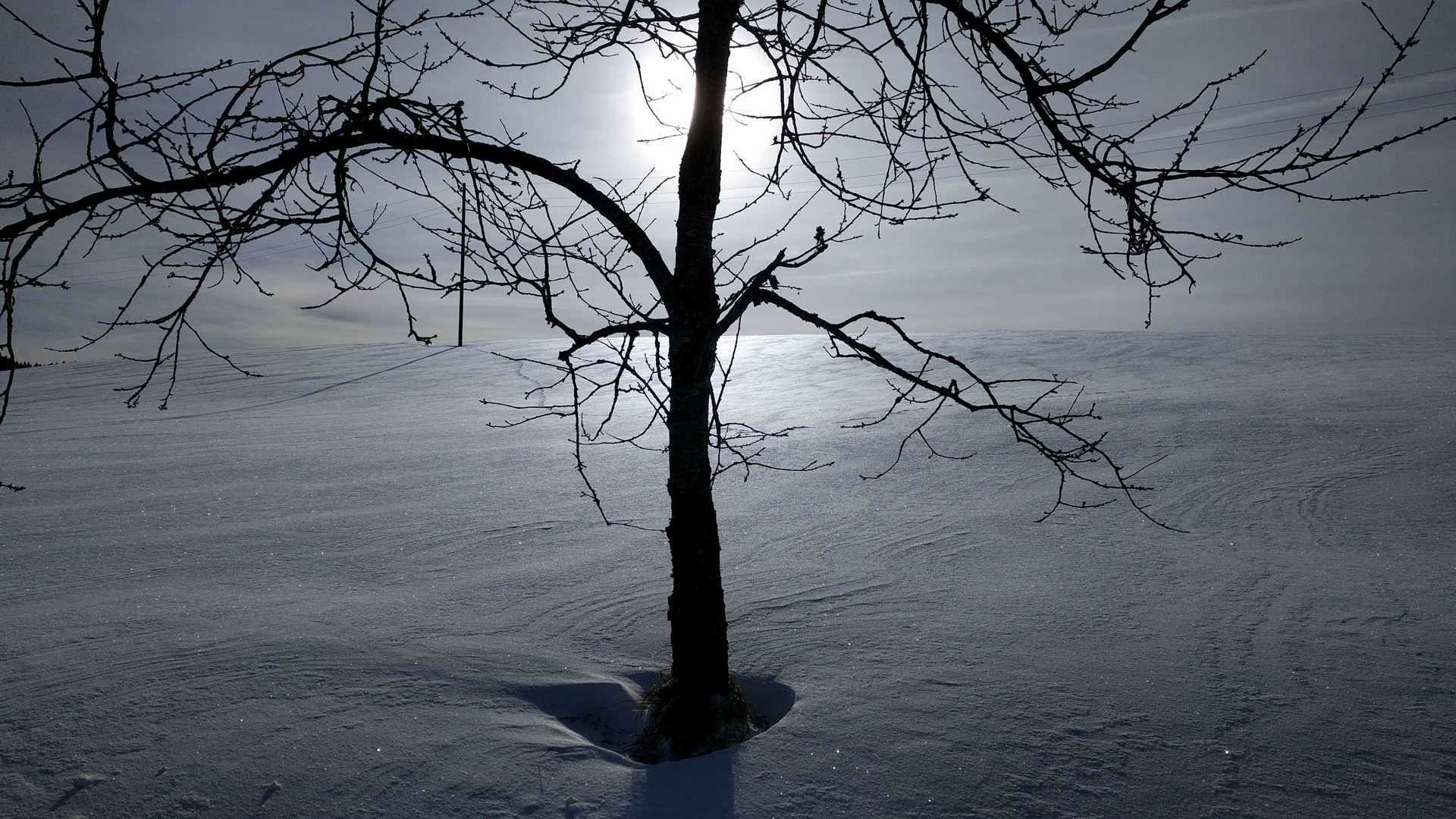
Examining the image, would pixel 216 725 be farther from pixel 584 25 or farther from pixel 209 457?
pixel 209 457

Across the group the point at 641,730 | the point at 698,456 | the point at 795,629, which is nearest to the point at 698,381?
the point at 698,456

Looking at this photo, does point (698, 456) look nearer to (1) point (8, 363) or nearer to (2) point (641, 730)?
(2) point (641, 730)

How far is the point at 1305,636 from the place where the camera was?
3855 millimetres

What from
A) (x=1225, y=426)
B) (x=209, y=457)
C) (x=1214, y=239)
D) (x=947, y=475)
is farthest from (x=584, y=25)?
(x=209, y=457)

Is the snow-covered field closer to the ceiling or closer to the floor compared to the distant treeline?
closer to the floor

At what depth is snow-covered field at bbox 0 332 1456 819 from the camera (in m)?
2.95

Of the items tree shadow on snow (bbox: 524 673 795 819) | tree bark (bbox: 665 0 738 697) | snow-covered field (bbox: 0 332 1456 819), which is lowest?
tree shadow on snow (bbox: 524 673 795 819)

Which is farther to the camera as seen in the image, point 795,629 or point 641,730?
point 795,629

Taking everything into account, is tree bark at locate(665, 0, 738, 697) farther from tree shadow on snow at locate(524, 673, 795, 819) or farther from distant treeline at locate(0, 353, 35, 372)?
distant treeline at locate(0, 353, 35, 372)

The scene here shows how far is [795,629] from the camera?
4395mm

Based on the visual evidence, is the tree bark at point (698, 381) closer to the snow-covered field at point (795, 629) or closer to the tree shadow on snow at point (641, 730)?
the tree shadow on snow at point (641, 730)

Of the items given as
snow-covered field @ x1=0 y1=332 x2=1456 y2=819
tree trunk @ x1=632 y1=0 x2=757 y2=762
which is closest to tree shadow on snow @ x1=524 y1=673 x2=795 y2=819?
snow-covered field @ x1=0 y1=332 x2=1456 y2=819

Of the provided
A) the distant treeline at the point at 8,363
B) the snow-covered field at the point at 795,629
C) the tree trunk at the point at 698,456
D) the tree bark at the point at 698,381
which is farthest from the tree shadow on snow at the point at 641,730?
the distant treeline at the point at 8,363

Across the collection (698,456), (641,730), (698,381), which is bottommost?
(641,730)
